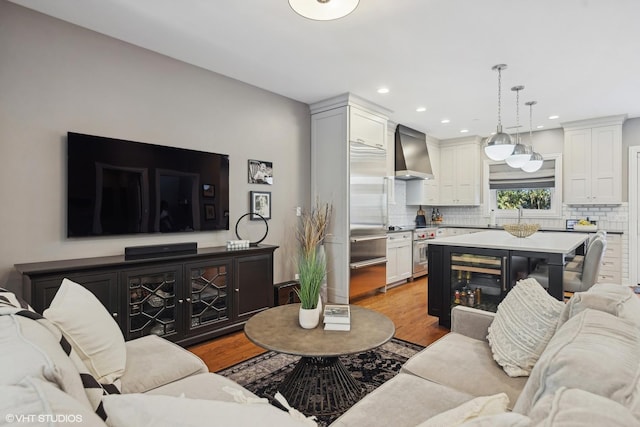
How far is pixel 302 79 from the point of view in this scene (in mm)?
3799

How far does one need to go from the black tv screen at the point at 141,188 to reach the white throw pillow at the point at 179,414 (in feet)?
8.41

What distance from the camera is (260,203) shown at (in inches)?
160

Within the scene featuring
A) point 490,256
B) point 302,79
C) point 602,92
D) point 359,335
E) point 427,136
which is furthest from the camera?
point 427,136

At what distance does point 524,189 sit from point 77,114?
7.05 m

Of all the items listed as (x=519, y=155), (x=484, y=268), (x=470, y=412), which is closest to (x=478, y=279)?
A: (x=484, y=268)

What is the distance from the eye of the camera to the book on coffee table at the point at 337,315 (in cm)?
208

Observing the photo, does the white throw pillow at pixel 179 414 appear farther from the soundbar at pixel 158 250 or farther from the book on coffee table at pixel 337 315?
the soundbar at pixel 158 250

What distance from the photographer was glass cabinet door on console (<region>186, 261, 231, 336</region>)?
3.04 m

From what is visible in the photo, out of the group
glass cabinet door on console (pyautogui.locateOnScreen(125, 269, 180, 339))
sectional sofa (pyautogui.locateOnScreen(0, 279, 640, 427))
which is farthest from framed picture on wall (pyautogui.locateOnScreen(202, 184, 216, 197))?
sectional sofa (pyautogui.locateOnScreen(0, 279, 640, 427))

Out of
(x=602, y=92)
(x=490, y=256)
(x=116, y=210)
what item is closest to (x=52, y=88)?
(x=116, y=210)

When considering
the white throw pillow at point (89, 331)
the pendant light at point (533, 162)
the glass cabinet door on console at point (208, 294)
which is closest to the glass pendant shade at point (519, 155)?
the pendant light at point (533, 162)

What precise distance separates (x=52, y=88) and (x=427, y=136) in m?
5.91

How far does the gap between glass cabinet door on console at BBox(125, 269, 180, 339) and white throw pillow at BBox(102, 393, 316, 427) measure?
226 cm

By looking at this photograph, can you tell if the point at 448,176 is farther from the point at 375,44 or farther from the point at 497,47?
the point at 375,44
